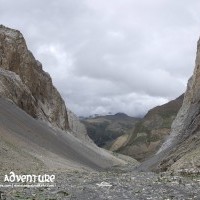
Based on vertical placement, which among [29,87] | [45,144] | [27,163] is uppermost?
[29,87]

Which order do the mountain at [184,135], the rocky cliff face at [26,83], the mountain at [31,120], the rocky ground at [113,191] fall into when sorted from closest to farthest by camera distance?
the rocky ground at [113,191] < the mountain at [184,135] < the mountain at [31,120] < the rocky cliff face at [26,83]

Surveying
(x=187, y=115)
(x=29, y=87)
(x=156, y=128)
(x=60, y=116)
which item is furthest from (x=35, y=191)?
(x=156, y=128)

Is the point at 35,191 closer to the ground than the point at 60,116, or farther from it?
closer to the ground

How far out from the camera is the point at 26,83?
102 metres

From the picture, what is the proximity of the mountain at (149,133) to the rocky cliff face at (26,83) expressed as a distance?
43.3 metres

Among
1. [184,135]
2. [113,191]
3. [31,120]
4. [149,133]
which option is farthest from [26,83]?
[113,191]

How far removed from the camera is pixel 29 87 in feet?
337

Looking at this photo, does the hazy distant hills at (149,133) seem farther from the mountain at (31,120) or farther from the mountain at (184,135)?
the mountain at (184,135)

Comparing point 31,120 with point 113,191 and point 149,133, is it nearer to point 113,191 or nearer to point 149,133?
point 113,191

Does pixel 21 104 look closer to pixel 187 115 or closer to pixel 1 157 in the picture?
pixel 187 115

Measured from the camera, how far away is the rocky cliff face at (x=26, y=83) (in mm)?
87312

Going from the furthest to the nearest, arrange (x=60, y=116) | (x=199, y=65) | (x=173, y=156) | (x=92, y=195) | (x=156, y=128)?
(x=156, y=128), (x=60, y=116), (x=199, y=65), (x=173, y=156), (x=92, y=195)

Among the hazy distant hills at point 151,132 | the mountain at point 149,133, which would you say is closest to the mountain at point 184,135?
the mountain at point 149,133

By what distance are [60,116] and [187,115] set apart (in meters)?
52.1
